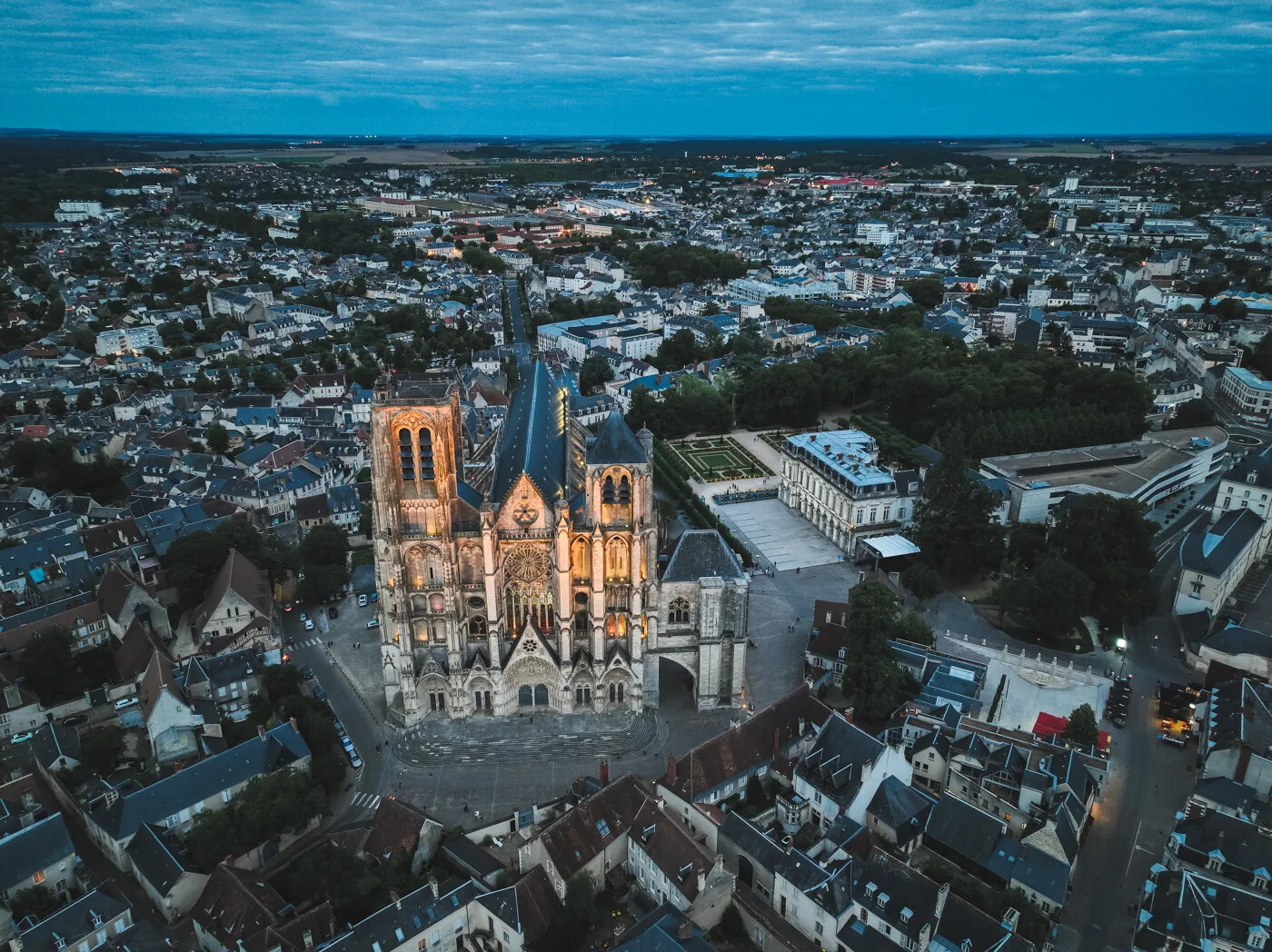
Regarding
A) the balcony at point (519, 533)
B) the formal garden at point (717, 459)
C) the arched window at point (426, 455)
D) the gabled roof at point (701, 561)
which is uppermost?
the arched window at point (426, 455)

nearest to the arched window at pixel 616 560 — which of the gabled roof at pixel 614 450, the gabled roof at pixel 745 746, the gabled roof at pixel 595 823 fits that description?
the gabled roof at pixel 614 450

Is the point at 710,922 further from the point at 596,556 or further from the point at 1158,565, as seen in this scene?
the point at 1158,565

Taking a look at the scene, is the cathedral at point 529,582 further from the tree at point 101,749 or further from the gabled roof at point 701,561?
the tree at point 101,749

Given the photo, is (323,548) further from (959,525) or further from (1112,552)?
(1112,552)

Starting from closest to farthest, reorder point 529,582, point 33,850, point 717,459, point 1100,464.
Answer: point 33,850 < point 529,582 < point 1100,464 < point 717,459

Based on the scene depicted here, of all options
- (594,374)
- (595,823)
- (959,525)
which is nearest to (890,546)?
(959,525)

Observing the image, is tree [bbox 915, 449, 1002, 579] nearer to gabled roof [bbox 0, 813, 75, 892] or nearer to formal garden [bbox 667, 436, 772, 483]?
formal garden [bbox 667, 436, 772, 483]
